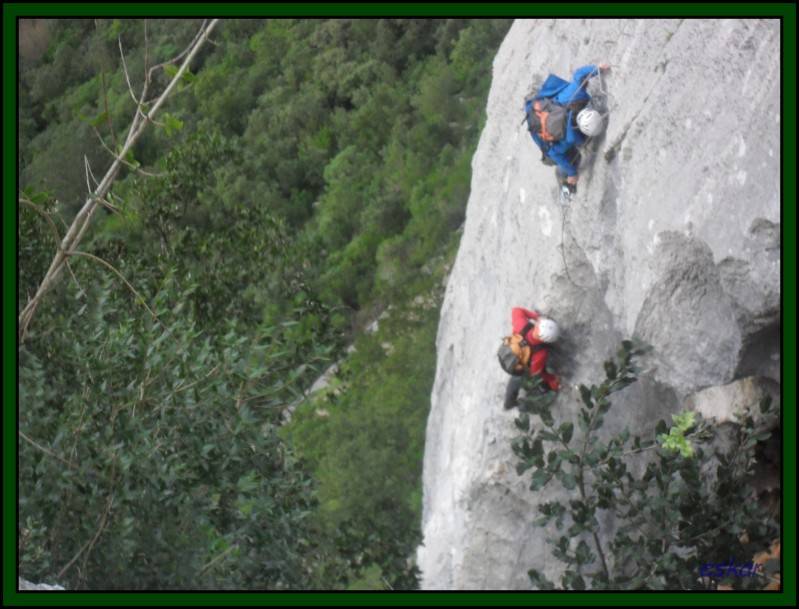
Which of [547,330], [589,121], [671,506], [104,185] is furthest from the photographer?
[547,330]

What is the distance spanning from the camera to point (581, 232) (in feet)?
29.0

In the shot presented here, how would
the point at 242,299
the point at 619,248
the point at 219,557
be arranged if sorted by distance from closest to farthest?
1. the point at 219,557
2. the point at 619,248
3. the point at 242,299

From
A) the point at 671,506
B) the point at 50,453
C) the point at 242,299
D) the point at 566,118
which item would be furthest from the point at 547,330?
the point at 50,453

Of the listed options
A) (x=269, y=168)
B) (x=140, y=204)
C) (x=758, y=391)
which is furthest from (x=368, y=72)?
(x=758, y=391)

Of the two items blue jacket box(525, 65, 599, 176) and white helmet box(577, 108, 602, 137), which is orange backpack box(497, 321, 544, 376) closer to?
blue jacket box(525, 65, 599, 176)

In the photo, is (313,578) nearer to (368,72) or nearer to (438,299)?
(438,299)

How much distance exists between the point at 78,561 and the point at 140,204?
4.40 metres

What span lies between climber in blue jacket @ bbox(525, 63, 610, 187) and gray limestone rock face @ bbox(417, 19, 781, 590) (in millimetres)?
131

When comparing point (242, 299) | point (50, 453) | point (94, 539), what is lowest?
point (94, 539)

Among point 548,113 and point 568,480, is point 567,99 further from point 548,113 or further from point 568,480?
point 568,480

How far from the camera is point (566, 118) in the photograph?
821 cm

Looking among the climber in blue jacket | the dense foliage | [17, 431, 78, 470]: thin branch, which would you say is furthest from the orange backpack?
[17, 431, 78, 470]: thin branch

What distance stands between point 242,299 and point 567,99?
4266mm

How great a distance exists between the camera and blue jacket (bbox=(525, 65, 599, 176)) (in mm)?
8289
